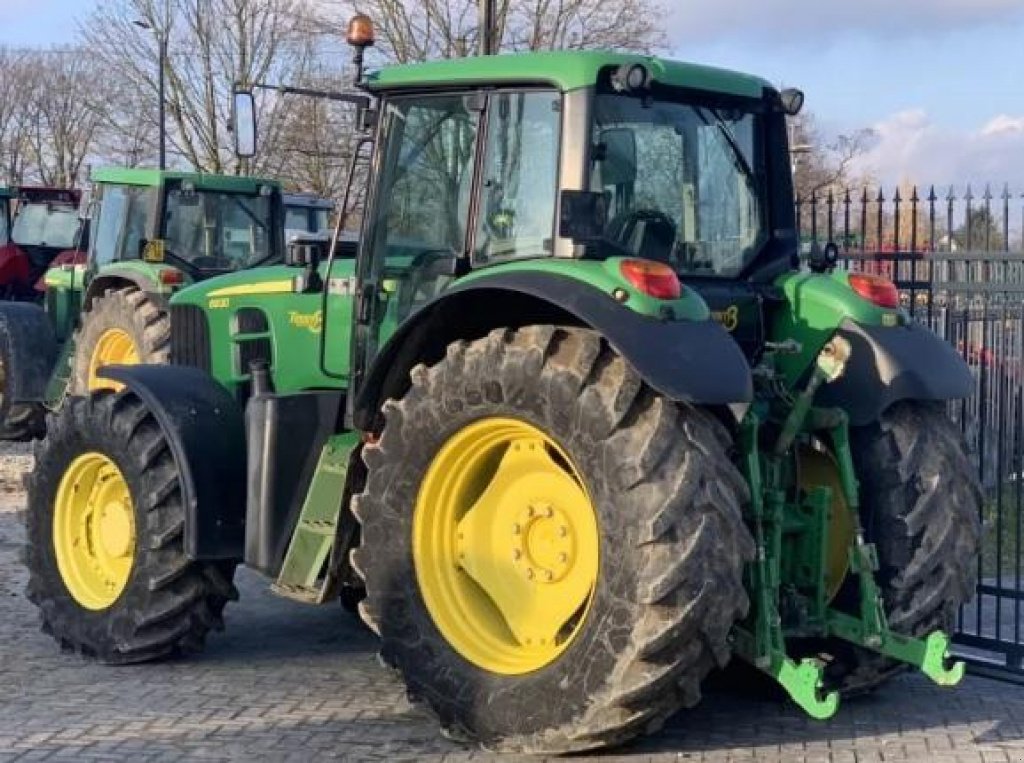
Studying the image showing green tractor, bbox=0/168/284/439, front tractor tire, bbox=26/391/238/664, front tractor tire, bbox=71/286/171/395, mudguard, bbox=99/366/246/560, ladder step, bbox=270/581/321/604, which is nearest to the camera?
ladder step, bbox=270/581/321/604

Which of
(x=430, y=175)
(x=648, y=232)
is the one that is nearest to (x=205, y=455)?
(x=430, y=175)

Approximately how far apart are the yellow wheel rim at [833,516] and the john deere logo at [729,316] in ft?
2.05

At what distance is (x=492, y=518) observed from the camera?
237 inches

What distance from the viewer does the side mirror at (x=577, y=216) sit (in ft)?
19.1

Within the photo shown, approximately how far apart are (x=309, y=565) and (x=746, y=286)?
2.23m

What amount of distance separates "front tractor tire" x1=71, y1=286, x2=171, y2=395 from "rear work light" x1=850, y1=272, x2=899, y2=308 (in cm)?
738

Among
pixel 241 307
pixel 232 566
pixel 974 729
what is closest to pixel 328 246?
pixel 241 307

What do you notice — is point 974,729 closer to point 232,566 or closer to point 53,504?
Answer: point 232,566

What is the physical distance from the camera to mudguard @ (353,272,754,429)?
17.1ft

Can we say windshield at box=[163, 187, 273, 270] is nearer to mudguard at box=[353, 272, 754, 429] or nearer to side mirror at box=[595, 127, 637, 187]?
side mirror at box=[595, 127, 637, 187]

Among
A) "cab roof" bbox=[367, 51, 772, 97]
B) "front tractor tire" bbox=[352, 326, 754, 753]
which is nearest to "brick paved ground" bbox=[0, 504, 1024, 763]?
"front tractor tire" bbox=[352, 326, 754, 753]

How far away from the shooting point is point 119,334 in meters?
13.3

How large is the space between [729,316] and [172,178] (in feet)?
28.5

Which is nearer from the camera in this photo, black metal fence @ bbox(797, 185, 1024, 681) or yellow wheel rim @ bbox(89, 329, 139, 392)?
black metal fence @ bbox(797, 185, 1024, 681)
